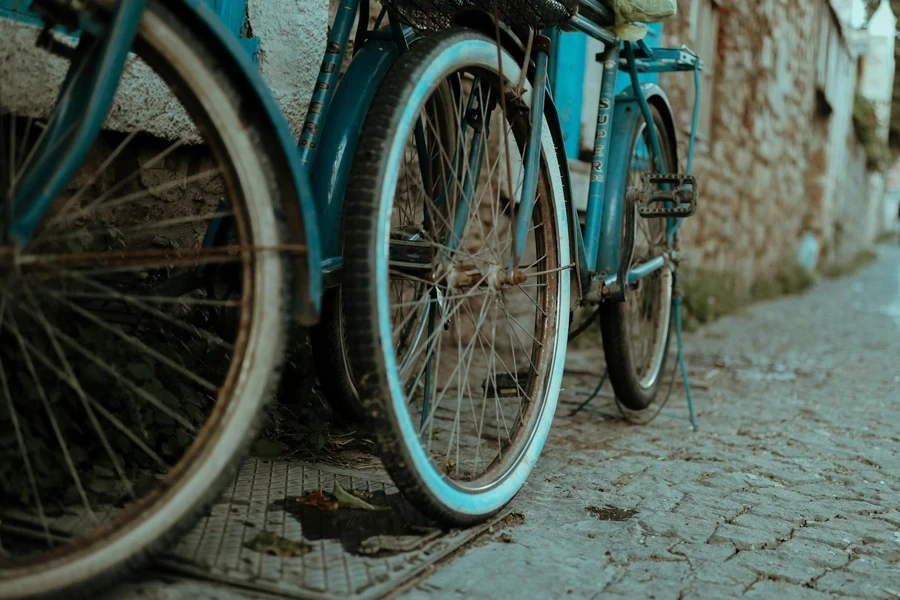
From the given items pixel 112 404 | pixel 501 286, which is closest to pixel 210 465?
pixel 112 404

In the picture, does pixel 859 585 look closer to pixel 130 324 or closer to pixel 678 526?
pixel 678 526

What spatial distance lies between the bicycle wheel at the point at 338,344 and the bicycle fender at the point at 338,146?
0.27m

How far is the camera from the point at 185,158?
2.52 m

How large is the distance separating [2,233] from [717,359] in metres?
4.05

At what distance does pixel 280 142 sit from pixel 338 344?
955 millimetres

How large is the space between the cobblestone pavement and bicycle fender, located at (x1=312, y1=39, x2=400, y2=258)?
75 centimetres

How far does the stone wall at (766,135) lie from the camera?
703 centimetres

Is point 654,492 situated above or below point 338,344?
below

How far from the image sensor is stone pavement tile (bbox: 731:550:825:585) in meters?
1.86

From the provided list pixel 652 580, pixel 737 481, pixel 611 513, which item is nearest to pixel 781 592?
pixel 652 580

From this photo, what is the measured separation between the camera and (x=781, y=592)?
1772mm

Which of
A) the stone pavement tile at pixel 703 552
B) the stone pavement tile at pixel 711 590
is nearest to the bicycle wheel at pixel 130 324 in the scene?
the stone pavement tile at pixel 711 590

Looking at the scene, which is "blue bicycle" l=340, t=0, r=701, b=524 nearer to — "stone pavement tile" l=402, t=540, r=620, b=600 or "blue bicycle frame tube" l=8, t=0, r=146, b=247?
"stone pavement tile" l=402, t=540, r=620, b=600

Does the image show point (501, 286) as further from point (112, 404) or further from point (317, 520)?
point (112, 404)
